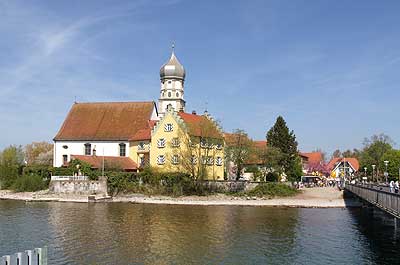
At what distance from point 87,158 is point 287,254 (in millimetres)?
52372

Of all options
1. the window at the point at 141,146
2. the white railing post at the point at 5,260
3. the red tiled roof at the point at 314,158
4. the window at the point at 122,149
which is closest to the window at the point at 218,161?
the window at the point at 141,146

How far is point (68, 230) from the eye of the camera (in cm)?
3725

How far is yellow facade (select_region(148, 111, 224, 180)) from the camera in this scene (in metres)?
72.3

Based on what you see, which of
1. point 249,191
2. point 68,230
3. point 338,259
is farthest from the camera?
point 249,191

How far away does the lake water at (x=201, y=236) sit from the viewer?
27359 mm

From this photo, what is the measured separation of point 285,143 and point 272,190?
12982 mm

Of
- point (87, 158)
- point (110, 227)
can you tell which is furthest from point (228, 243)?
point (87, 158)

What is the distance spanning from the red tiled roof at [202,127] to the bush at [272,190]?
11026mm

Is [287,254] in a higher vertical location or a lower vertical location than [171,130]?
lower

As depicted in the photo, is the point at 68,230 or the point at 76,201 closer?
the point at 68,230

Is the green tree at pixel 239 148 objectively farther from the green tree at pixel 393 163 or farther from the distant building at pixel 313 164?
the distant building at pixel 313 164

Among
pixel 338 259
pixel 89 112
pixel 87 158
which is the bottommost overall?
pixel 338 259

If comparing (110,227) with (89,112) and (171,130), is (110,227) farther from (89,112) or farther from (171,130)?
(89,112)

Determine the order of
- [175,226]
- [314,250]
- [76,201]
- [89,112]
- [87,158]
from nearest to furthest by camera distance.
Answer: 1. [314,250]
2. [175,226]
3. [76,201]
4. [87,158]
5. [89,112]
